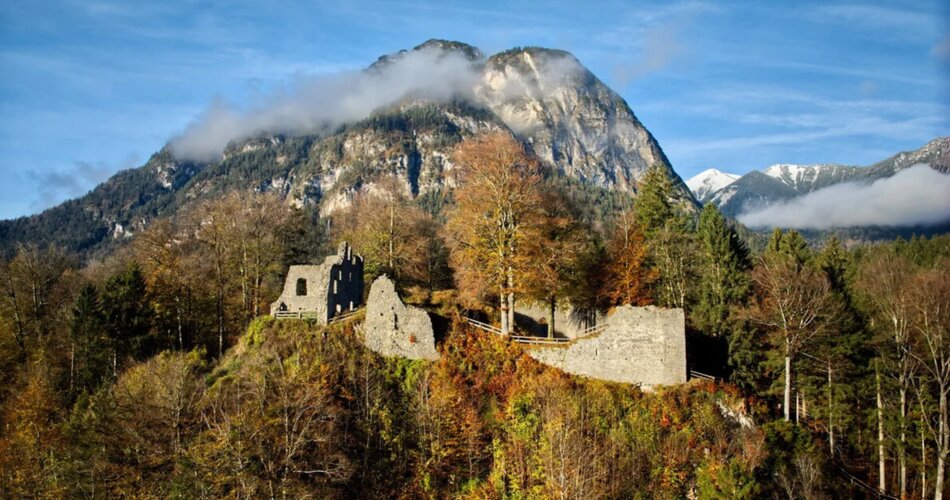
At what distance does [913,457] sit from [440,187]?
17188cm

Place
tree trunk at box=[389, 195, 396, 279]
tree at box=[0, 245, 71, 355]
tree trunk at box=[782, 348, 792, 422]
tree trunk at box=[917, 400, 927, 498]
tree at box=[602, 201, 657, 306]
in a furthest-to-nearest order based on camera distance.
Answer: tree trunk at box=[389, 195, 396, 279]
tree at box=[0, 245, 71, 355]
tree at box=[602, 201, 657, 306]
tree trunk at box=[917, 400, 927, 498]
tree trunk at box=[782, 348, 792, 422]

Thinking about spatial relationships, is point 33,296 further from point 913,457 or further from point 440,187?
point 440,187

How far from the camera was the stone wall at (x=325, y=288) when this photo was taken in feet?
104

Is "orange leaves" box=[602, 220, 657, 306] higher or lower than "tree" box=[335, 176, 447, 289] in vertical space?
lower

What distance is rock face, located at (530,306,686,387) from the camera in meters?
27.2

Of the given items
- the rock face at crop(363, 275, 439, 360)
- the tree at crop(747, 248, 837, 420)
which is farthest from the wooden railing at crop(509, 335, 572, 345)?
the tree at crop(747, 248, 837, 420)

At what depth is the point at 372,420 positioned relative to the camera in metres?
26.8

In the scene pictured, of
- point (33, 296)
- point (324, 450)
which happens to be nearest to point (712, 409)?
point (324, 450)

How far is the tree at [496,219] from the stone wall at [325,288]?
637 cm

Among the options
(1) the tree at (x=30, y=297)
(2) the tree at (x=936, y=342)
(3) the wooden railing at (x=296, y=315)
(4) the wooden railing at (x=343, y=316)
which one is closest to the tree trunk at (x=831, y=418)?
(2) the tree at (x=936, y=342)

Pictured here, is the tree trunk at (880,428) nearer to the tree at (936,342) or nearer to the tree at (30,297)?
the tree at (936,342)

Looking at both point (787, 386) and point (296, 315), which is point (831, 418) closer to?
point (787, 386)

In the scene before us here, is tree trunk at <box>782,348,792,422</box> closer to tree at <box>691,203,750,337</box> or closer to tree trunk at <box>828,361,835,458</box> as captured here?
tree trunk at <box>828,361,835,458</box>

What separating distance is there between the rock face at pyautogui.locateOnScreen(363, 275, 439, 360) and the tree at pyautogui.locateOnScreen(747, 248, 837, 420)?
52.9 ft
